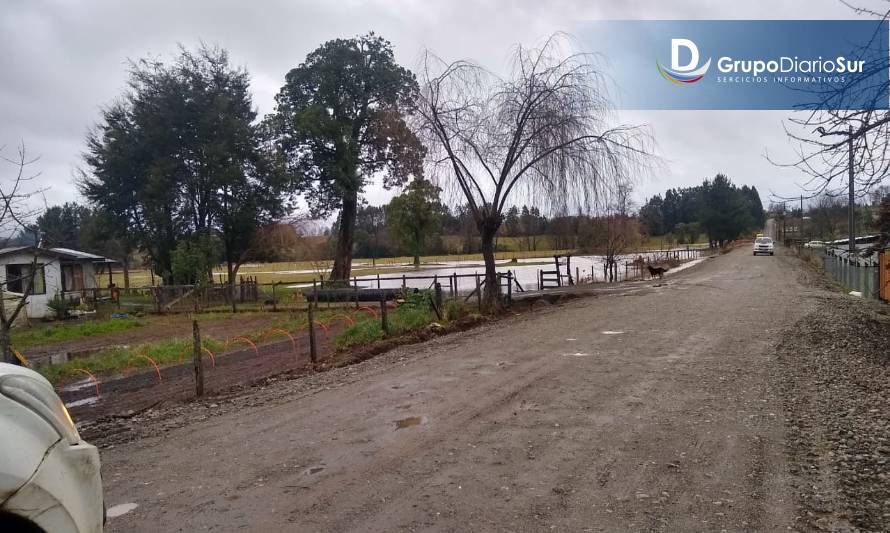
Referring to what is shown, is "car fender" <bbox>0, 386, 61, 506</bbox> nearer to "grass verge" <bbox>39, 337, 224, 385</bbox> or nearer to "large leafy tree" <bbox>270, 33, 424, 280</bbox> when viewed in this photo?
"grass verge" <bbox>39, 337, 224, 385</bbox>

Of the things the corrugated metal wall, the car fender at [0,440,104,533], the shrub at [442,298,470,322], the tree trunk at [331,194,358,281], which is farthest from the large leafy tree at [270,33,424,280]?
the car fender at [0,440,104,533]

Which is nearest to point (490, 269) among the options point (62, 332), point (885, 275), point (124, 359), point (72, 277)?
point (124, 359)

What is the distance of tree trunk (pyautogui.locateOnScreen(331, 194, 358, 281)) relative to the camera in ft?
120

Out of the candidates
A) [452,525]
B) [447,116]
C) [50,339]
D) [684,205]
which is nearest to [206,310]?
[50,339]

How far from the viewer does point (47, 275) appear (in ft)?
102

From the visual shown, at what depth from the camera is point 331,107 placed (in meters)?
35.5

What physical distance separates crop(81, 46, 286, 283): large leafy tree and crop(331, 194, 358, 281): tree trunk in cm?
451

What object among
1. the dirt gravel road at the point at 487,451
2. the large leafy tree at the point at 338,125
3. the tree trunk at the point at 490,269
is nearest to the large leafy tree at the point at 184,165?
the large leafy tree at the point at 338,125

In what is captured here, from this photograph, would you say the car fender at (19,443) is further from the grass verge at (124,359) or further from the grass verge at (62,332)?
the grass verge at (62,332)

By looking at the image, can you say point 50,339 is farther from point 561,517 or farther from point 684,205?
point 684,205

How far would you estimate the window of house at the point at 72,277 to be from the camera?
3478cm

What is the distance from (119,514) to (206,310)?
26.0m

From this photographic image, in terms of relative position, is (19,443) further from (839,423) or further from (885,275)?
(885,275)

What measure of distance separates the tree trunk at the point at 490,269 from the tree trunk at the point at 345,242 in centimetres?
1980
